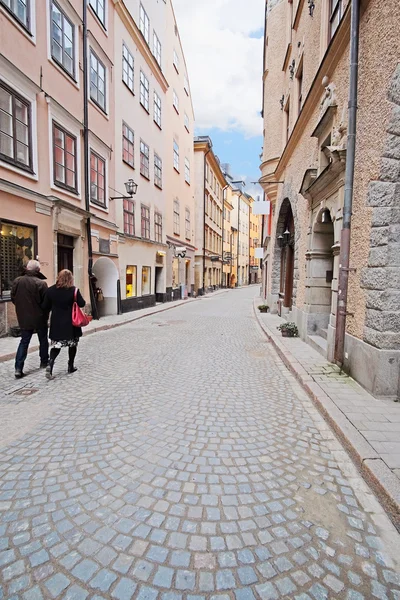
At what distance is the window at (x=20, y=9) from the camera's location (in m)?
7.96

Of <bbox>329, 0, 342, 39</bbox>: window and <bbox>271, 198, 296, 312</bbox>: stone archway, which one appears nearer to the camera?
<bbox>329, 0, 342, 39</bbox>: window

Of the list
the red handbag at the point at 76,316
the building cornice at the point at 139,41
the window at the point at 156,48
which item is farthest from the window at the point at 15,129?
the window at the point at 156,48

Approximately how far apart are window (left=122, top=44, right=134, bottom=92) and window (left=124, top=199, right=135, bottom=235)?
213 inches

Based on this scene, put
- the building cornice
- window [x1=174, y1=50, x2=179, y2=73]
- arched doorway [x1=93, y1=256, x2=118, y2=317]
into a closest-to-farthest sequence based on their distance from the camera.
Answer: the building cornice → arched doorway [x1=93, y1=256, x2=118, y2=317] → window [x1=174, y1=50, x2=179, y2=73]

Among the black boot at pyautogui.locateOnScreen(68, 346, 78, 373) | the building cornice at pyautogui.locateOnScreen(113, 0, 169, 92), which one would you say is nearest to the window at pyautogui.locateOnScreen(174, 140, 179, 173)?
the building cornice at pyautogui.locateOnScreen(113, 0, 169, 92)

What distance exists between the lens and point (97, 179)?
42.4 ft

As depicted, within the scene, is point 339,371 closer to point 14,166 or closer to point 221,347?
point 221,347

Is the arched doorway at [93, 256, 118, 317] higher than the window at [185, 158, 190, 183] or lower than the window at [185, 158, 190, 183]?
lower

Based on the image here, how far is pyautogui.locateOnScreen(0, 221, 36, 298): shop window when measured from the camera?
8062 mm

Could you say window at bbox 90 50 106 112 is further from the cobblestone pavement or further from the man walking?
the cobblestone pavement

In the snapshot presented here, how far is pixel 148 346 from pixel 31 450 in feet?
16.8

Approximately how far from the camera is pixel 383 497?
2.54 metres

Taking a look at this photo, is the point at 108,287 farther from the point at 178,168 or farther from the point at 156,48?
the point at 156,48

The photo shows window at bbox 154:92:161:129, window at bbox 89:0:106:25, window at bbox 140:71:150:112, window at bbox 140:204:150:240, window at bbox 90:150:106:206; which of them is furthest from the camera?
window at bbox 154:92:161:129
